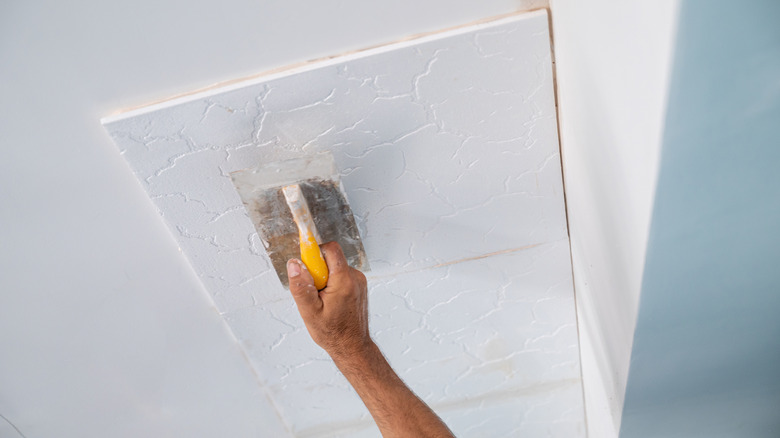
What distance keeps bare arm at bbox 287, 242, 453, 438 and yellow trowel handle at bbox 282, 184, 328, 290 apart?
0.01 m

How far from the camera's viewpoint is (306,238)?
0.85 m

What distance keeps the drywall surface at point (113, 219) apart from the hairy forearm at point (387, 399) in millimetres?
352

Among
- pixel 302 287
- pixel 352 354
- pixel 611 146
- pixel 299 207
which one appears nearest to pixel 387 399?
pixel 352 354

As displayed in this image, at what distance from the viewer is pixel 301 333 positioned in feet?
3.72

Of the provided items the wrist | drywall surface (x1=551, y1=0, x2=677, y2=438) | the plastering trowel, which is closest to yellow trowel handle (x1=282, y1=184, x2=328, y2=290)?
the plastering trowel

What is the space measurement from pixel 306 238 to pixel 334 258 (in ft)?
0.17

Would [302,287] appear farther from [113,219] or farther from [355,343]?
[113,219]

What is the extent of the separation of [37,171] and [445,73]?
633mm

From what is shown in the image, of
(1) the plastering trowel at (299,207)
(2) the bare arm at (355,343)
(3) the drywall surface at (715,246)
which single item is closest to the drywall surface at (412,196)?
(1) the plastering trowel at (299,207)

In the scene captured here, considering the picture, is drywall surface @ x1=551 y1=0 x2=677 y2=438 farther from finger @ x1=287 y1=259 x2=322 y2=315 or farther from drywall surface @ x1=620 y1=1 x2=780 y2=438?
finger @ x1=287 y1=259 x2=322 y2=315

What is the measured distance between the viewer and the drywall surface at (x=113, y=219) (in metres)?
0.76

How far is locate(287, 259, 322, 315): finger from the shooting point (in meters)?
0.83

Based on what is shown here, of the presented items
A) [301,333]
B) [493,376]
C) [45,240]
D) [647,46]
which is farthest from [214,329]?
[647,46]

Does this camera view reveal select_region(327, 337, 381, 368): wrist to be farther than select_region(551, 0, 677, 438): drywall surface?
Yes
